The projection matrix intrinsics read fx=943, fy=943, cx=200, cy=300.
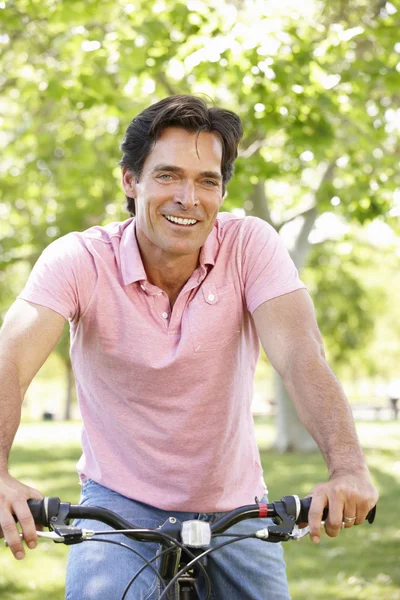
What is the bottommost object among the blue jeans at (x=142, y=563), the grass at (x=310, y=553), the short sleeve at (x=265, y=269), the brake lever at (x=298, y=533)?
the grass at (x=310, y=553)

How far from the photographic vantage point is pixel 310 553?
28.6ft

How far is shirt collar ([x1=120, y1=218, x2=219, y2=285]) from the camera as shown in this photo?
3.22m

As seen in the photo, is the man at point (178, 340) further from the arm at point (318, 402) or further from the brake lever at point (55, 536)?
the brake lever at point (55, 536)

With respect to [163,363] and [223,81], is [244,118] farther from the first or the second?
[163,363]

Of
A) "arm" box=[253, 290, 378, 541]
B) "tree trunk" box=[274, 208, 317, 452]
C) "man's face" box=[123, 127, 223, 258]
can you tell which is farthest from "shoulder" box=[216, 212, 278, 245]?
"tree trunk" box=[274, 208, 317, 452]

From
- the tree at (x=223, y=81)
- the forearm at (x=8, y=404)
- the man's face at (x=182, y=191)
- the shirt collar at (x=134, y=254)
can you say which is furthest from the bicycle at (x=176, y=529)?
the tree at (x=223, y=81)

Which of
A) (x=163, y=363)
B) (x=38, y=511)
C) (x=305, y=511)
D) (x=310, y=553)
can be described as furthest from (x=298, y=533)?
(x=310, y=553)

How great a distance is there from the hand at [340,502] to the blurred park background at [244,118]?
2191 millimetres

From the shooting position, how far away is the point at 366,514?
7.89 feet

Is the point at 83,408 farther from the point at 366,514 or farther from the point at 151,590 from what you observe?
the point at 366,514

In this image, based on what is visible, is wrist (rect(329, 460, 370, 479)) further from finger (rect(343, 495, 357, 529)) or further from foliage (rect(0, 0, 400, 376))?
foliage (rect(0, 0, 400, 376))

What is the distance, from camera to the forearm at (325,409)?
8.44 ft

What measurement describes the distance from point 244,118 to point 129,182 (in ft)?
18.8

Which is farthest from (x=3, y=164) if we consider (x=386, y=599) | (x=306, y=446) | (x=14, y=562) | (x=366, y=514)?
(x=366, y=514)
